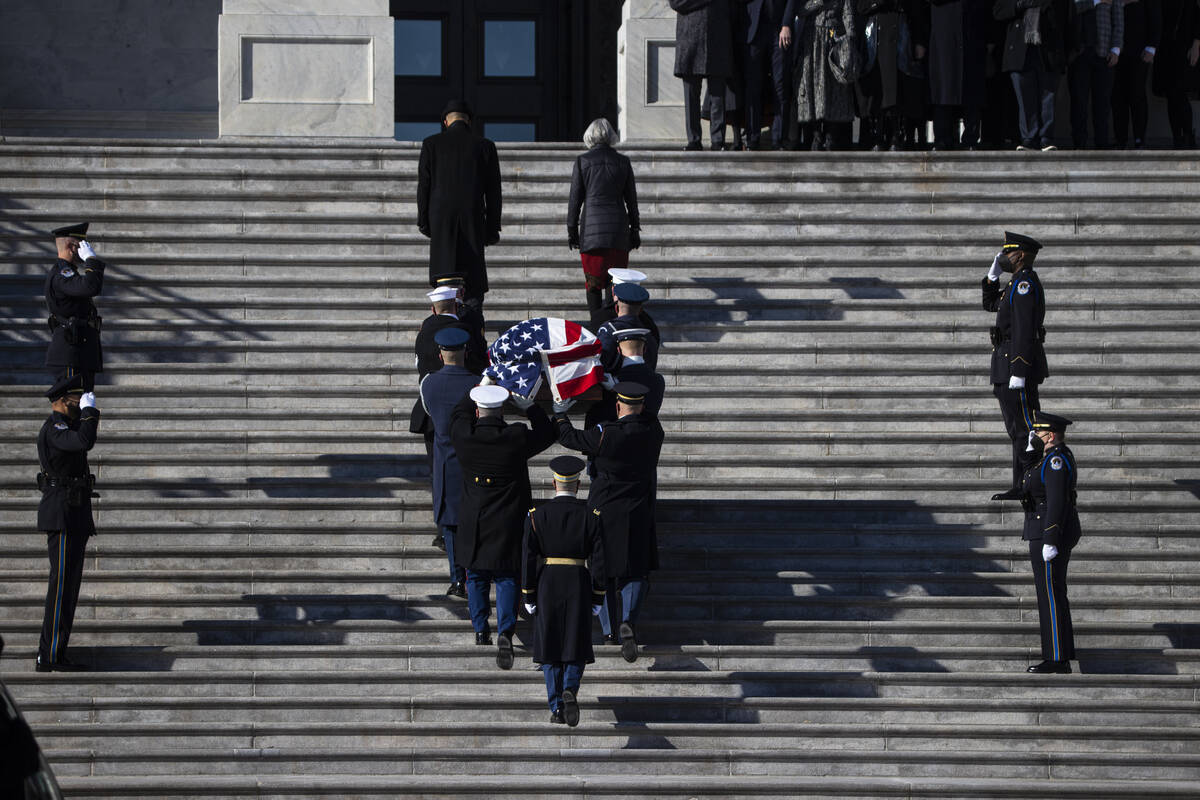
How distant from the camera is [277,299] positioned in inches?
575

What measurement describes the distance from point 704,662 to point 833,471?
2.58m

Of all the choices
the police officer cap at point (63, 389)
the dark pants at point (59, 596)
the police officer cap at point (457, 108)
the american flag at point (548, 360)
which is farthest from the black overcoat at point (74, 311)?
the american flag at point (548, 360)

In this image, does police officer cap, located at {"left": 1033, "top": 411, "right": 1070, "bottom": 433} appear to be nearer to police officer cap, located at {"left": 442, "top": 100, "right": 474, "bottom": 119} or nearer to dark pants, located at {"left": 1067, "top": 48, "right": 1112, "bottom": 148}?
police officer cap, located at {"left": 442, "top": 100, "right": 474, "bottom": 119}

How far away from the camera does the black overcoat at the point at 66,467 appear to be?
10.8 meters

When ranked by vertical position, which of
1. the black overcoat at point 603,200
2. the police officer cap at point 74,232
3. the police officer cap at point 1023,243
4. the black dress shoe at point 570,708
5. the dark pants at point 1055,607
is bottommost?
the black dress shoe at point 570,708

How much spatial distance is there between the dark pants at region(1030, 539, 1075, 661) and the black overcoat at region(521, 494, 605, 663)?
2.61 metres

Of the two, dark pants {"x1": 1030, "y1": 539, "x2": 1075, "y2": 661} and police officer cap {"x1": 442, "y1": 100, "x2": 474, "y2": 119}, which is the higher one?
police officer cap {"x1": 442, "y1": 100, "x2": 474, "y2": 119}

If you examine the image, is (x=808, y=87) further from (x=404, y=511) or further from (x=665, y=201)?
(x=404, y=511)

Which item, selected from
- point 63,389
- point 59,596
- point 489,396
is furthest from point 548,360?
point 59,596

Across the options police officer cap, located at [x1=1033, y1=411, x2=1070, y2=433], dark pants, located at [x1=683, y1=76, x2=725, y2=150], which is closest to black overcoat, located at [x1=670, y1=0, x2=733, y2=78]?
dark pants, located at [x1=683, y1=76, x2=725, y2=150]

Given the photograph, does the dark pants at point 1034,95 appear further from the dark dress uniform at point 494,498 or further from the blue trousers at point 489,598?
the blue trousers at point 489,598

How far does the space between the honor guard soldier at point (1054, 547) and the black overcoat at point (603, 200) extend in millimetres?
3821

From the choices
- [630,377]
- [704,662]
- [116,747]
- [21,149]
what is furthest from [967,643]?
[21,149]

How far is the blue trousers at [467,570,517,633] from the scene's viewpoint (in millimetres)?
10562
